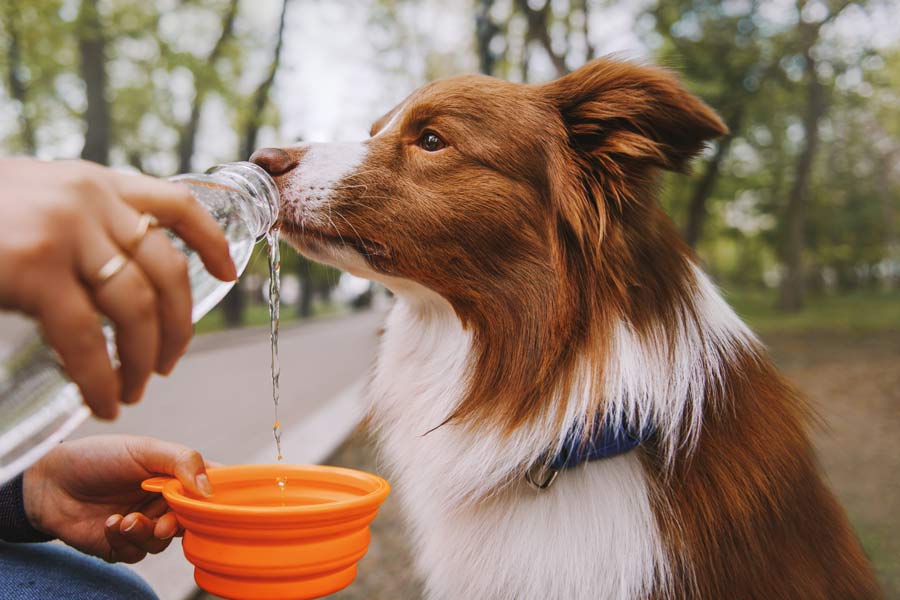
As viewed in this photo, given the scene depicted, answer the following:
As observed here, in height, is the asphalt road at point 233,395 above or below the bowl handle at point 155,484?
below

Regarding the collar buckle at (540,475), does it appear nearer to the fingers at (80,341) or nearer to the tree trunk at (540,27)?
the fingers at (80,341)

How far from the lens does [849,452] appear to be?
7.32 m

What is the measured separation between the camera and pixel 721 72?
13.3m

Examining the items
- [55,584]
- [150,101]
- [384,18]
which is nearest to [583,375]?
[55,584]

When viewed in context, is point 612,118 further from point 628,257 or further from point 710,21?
point 710,21

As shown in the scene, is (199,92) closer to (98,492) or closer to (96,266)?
(98,492)

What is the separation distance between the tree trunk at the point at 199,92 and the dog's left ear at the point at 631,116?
15.9 metres

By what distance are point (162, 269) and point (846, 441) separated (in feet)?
27.8

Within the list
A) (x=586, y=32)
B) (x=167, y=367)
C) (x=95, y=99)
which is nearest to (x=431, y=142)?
(x=167, y=367)

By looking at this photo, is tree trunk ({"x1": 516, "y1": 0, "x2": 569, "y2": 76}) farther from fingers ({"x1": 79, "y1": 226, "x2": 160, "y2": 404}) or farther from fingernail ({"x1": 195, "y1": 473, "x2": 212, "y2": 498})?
fingers ({"x1": 79, "y1": 226, "x2": 160, "y2": 404})

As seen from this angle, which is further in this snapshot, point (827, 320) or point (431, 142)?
point (827, 320)

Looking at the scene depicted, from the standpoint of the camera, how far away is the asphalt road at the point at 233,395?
24.8 feet

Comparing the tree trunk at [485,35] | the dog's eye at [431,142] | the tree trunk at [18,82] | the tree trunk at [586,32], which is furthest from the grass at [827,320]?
the tree trunk at [18,82]

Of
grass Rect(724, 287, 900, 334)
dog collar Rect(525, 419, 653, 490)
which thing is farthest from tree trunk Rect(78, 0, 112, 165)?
dog collar Rect(525, 419, 653, 490)
